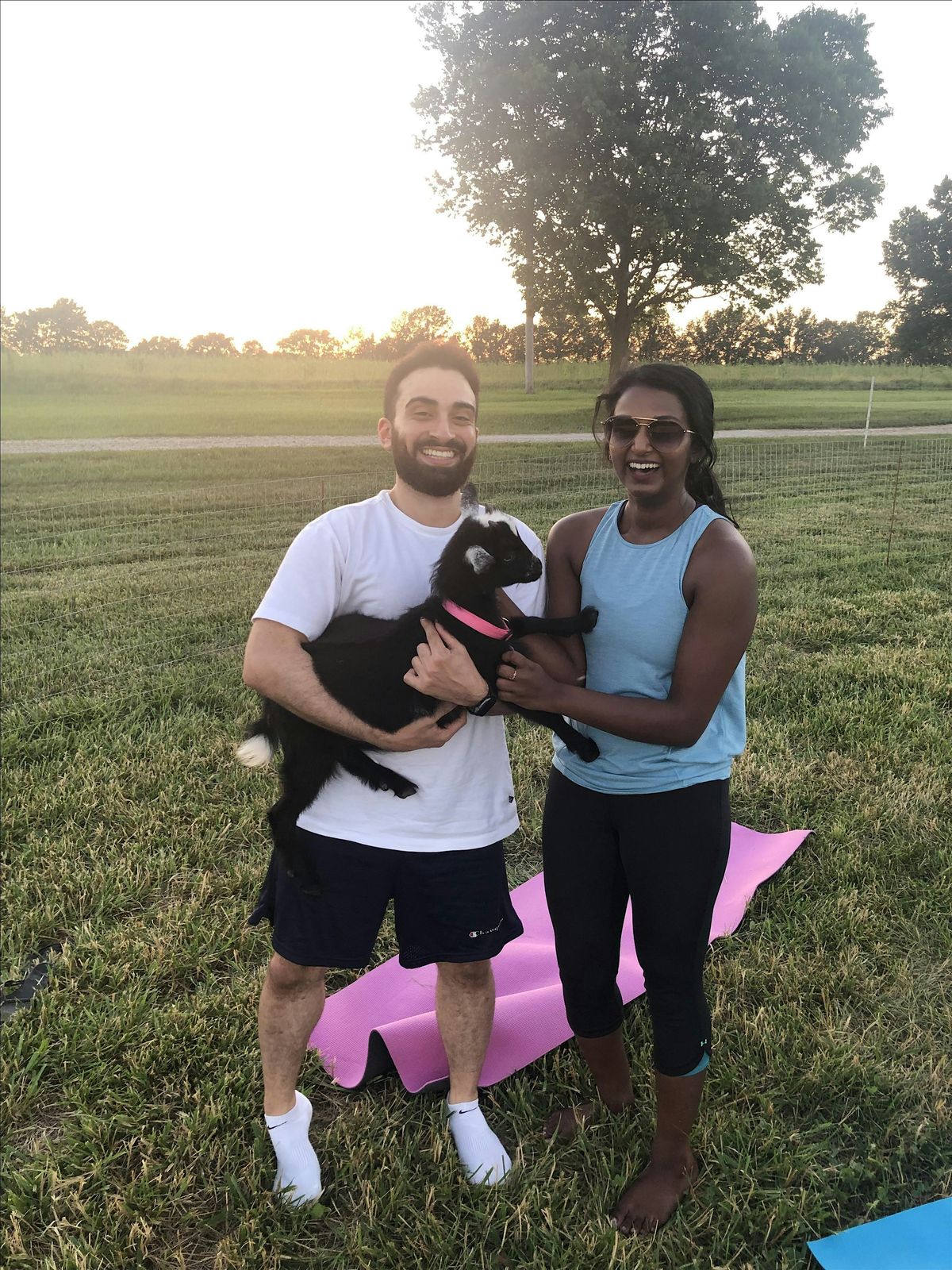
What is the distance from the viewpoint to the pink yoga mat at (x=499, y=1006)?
8.86ft

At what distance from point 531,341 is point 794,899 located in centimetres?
2353

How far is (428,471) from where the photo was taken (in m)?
2.14

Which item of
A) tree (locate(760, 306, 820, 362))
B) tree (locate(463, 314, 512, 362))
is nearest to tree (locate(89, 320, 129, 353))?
tree (locate(463, 314, 512, 362))

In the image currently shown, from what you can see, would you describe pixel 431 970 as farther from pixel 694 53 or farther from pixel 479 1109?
pixel 694 53

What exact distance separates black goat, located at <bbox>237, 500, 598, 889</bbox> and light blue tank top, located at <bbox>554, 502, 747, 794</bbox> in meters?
0.06

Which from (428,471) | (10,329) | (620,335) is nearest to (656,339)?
(620,335)

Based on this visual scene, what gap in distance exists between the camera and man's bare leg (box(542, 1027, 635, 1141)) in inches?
95.3

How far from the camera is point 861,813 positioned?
3994 millimetres

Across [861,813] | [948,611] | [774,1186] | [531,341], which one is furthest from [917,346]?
[774,1186]

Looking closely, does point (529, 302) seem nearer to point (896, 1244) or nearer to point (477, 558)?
point (477, 558)

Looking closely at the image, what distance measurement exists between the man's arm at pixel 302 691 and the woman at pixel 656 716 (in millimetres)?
255

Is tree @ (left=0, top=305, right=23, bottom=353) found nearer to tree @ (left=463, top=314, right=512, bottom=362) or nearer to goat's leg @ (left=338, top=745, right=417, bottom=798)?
tree @ (left=463, top=314, right=512, bottom=362)

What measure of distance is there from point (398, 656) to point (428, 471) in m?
0.49

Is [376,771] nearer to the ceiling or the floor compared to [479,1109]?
nearer to the ceiling
